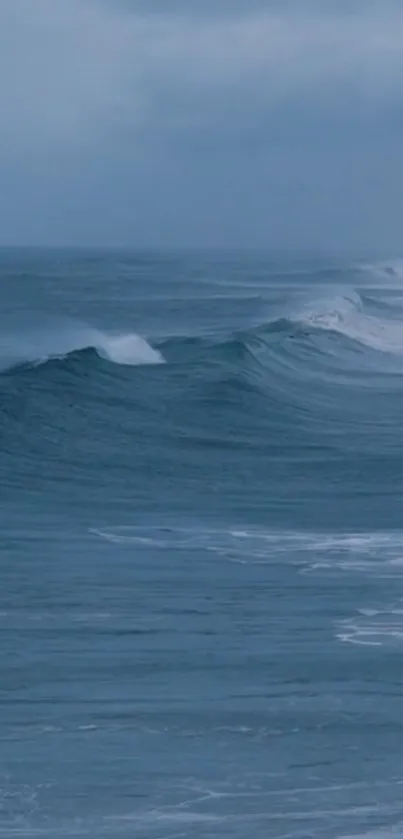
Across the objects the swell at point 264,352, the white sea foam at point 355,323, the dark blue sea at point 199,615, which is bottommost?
the dark blue sea at point 199,615

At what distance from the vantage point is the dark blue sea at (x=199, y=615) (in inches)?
283

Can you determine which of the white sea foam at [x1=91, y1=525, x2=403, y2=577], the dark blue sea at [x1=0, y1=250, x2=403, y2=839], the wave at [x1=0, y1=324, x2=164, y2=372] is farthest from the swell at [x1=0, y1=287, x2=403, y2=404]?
the white sea foam at [x1=91, y1=525, x2=403, y2=577]

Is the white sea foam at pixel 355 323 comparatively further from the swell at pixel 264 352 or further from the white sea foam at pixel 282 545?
the white sea foam at pixel 282 545

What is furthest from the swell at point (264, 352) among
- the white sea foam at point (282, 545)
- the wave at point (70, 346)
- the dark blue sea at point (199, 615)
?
the white sea foam at point (282, 545)

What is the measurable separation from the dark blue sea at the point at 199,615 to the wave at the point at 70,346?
241 inches

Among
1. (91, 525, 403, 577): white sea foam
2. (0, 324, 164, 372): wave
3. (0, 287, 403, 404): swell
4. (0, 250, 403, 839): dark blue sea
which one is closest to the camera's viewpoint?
(0, 250, 403, 839): dark blue sea

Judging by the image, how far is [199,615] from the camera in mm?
10102

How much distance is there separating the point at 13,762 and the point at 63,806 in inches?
21.4

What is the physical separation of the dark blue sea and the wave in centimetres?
612

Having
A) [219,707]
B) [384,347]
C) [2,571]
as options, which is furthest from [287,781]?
[384,347]

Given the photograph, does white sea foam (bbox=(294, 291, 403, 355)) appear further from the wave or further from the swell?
the wave

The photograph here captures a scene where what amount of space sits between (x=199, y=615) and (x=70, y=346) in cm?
2381

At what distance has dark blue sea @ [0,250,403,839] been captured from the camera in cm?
Result: 719

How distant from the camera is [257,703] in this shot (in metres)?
8.41
